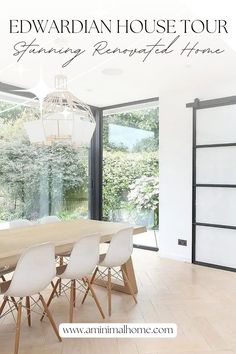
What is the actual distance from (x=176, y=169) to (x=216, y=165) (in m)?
0.65

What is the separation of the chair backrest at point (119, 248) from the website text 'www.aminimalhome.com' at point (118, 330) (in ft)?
1.74

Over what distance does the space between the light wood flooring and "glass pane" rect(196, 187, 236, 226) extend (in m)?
0.72

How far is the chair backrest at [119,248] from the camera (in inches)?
115

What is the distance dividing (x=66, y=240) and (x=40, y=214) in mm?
2706

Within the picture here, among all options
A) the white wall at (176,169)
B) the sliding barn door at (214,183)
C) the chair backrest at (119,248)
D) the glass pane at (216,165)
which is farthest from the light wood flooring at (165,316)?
the glass pane at (216,165)

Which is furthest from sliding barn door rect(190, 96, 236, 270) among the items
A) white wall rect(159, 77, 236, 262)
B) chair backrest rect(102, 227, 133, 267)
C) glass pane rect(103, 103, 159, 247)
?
chair backrest rect(102, 227, 133, 267)

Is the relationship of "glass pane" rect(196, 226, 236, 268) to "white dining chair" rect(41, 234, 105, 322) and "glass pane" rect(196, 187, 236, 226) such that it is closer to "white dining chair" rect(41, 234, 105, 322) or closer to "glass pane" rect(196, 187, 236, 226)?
"glass pane" rect(196, 187, 236, 226)

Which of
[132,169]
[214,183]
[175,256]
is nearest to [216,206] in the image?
[214,183]

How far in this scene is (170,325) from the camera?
276 centimetres

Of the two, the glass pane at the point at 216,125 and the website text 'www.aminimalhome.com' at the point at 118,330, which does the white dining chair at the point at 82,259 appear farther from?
the glass pane at the point at 216,125

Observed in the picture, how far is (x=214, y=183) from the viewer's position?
4520 millimetres

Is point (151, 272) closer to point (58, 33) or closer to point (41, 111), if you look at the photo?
point (41, 111)

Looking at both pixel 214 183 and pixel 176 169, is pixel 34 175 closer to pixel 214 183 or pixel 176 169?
pixel 176 169

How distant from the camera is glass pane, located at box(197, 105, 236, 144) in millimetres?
4400
